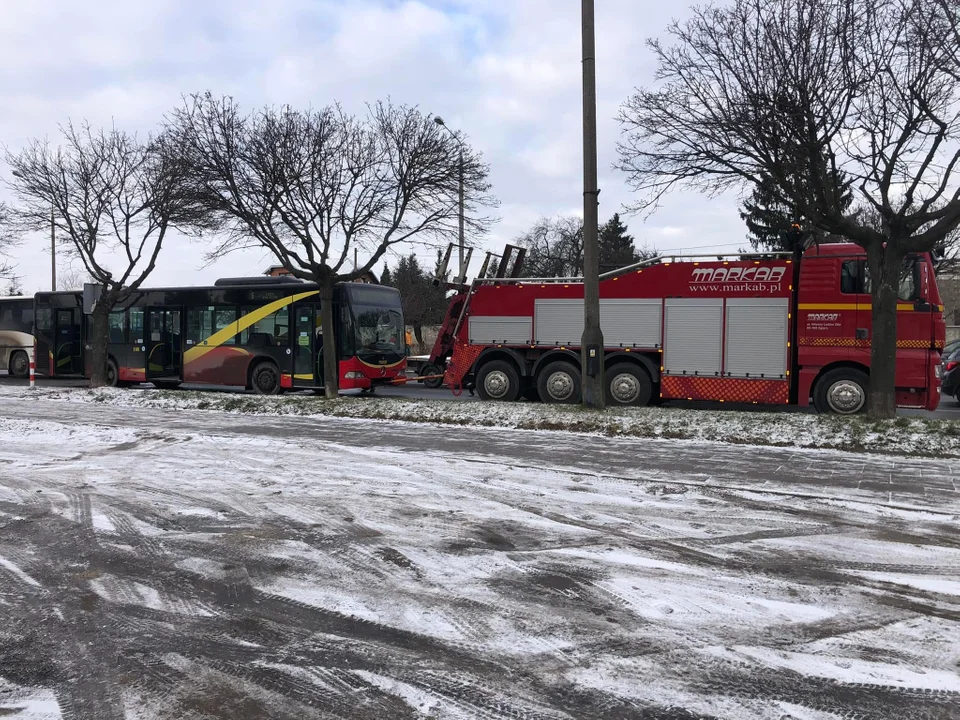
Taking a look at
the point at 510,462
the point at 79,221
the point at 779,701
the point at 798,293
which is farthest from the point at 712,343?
the point at 79,221

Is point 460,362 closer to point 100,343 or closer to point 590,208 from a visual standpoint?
point 590,208

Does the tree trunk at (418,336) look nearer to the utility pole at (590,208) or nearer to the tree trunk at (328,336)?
the tree trunk at (328,336)

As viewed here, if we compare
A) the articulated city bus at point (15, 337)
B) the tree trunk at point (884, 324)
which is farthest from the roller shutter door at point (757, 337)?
the articulated city bus at point (15, 337)

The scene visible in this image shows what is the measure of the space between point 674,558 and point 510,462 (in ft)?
12.5

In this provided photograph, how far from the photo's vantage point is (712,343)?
14.8 metres

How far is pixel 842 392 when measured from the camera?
1370cm

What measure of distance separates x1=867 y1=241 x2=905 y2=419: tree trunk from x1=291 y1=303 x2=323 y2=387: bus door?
40.7 feet

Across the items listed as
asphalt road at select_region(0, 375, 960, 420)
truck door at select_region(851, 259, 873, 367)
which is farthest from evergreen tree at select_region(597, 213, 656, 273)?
truck door at select_region(851, 259, 873, 367)

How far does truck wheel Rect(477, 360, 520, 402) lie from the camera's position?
1656cm

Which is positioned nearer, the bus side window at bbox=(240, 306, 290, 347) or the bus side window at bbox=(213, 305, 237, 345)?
the bus side window at bbox=(240, 306, 290, 347)

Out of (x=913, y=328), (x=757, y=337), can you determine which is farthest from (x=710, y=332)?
(x=913, y=328)

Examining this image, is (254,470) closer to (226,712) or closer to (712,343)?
(226,712)

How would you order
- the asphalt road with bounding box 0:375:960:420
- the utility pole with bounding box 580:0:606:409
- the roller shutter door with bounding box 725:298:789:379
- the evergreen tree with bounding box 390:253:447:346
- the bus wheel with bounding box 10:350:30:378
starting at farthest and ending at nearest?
1. the evergreen tree with bounding box 390:253:447:346
2. the bus wheel with bounding box 10:350:30:378
3. the asphalt road with bounding box 0:375:960:420
4. the roller shutter door with bounding box 725:298:789:379
5. the utility pole with bounding box 580:0:606:409

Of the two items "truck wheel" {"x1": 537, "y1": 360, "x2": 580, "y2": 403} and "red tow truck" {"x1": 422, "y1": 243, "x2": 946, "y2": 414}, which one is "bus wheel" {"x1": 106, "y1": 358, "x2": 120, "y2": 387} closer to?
"red tow truck" {"x1": 422, "y1": 243, "x2": 946, "y2": 414}
